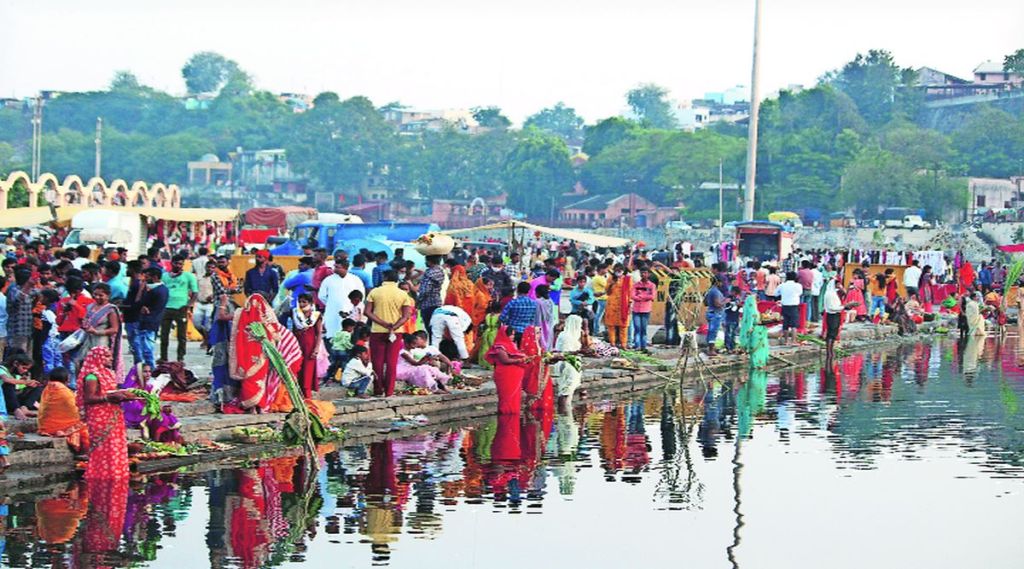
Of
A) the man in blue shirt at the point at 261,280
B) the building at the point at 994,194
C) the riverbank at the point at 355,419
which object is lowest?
the riverbank at the point at 355,419

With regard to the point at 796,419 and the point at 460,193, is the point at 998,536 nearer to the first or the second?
the point at 796,419

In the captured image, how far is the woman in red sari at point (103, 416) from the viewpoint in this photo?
1216 centimetres

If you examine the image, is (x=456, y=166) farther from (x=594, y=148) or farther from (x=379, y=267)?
(x=379, y=267)

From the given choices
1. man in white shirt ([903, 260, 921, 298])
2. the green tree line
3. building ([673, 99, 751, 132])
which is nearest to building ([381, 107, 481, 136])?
the green tree line

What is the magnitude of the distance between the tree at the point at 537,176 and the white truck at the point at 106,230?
80.3 meters

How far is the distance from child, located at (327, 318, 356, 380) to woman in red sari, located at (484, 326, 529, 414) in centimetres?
136

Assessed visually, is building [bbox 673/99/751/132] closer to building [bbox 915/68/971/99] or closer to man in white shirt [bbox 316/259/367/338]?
building [bbox 915/68/971/99]

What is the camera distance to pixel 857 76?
5138 inches

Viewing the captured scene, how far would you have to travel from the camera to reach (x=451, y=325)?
62.1 feet

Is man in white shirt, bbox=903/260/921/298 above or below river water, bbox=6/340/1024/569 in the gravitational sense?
above

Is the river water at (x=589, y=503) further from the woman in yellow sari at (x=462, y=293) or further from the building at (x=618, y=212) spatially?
the building at (x=618, y=212)

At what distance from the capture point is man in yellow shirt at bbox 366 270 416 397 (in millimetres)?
16406

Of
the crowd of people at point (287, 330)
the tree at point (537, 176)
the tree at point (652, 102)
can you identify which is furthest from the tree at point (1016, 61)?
the crowd of people at point (287, 330)

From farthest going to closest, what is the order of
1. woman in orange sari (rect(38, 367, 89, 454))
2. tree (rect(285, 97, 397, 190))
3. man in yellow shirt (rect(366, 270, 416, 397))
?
tree (rect(285, 97, 397, 190)) < man in yellow shirt (rect(366, 270, 416, 397)) < woman in orange sari (rect(38, 367, 89, 454))
